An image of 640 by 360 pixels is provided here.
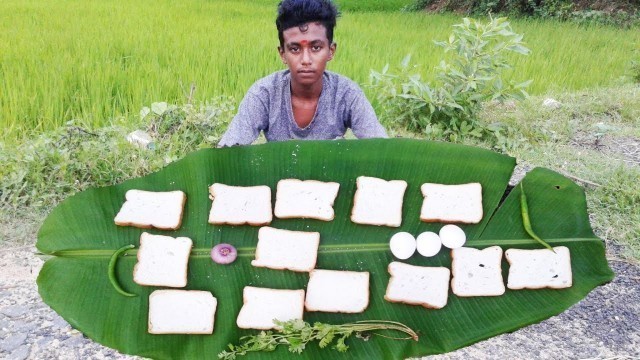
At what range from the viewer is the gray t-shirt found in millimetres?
2004

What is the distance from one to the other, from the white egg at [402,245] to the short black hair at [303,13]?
2.59 ft

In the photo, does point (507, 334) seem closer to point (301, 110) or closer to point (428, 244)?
point (428, 244)

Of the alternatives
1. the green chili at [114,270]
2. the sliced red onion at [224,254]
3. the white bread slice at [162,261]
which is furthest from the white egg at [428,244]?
the green chili at [114,270]

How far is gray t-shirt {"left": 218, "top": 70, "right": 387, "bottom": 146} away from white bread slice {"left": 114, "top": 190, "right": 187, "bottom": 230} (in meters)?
0.64

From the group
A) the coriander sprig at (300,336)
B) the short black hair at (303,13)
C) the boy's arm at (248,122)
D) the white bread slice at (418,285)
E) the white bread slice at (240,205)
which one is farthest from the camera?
the boy's arm at (248,122)

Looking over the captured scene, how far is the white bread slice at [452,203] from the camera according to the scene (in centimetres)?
136

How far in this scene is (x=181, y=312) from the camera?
1194mm

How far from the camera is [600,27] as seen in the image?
7.29 meters

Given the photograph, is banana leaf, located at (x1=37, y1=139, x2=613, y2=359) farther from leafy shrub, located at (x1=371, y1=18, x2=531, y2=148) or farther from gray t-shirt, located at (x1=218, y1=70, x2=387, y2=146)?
leafy shrub, located at (x1=371, y1=18, x2=531, y2=148)

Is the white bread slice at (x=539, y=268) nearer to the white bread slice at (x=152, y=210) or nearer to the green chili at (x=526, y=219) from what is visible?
the green chili at (x=526, y=219)

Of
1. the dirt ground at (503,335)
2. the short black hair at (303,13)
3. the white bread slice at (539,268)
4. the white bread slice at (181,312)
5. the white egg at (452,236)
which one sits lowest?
the dirt ground at (503,335)

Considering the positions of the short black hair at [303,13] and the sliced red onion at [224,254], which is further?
the short black hair at [303,13]

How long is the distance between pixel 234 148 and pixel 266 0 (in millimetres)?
8070

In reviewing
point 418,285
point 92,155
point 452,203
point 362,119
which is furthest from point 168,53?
point 418,285
